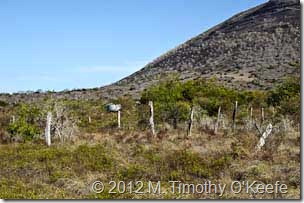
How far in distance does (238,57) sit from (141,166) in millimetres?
53615

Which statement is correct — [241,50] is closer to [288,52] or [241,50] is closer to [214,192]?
[288,52]

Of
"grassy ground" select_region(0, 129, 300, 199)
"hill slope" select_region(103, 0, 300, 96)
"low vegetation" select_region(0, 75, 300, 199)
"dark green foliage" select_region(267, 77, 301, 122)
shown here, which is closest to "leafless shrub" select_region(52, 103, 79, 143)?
"low vegetation" select_region(0, 75, 300, 199)

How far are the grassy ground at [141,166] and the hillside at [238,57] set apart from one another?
31053 millimetres

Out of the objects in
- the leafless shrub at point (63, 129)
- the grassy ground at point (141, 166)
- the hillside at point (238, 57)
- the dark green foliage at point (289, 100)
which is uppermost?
the hillside at point (238, 57)

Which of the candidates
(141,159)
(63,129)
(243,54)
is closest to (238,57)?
(243,54)

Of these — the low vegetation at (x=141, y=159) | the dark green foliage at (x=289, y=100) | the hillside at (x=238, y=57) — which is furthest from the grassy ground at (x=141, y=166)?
the hillside at (x=238, y=57)

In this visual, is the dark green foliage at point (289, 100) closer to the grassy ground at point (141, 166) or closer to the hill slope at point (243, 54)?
the grassy ground at point (141, 166)

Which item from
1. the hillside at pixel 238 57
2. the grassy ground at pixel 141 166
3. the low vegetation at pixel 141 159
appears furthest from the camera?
the hillside at pixel 238 57

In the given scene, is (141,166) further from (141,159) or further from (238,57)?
(238,57)

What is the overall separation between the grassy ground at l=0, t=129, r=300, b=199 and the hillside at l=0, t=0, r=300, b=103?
3105cm

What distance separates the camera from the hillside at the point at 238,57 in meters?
49.8

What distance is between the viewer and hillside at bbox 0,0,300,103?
49.8 meters

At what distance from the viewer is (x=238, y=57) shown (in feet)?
207

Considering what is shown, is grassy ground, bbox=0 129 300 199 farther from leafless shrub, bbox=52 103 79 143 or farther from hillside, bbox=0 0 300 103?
hillside, bbox=0 0 300 103
